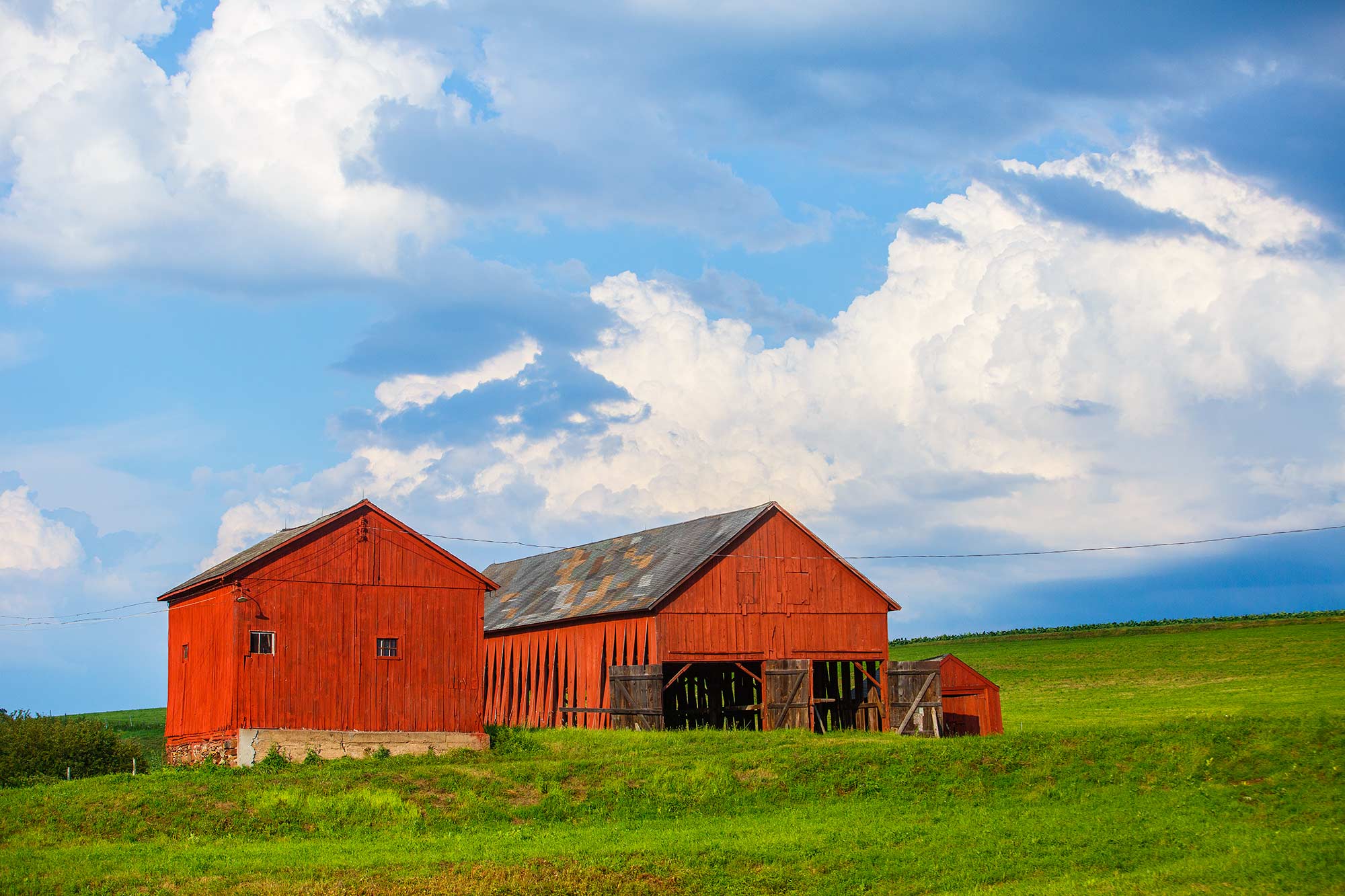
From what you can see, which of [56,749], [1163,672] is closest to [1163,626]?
[1163,672]

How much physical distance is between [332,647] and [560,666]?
42.4 ft

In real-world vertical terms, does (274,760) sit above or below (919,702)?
below

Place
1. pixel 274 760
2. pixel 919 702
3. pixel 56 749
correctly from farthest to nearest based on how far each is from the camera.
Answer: pixel 919 702, pixel 56 749, pixel 274 760

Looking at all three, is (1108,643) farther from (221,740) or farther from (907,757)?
(221,740)

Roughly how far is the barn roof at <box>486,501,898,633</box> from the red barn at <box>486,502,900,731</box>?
0.09 meters

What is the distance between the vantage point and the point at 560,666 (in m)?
49.0

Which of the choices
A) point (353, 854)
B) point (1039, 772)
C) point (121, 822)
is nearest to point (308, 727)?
point (121, 822)

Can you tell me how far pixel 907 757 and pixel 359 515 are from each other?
16.9 m

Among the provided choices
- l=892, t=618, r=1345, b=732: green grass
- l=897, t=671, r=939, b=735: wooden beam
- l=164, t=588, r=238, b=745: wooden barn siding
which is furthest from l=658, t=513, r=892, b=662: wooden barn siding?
l=164, t=588, r=238, b=745: wooden barn siding

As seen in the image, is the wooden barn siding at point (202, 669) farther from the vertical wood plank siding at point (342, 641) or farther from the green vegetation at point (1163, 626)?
the green vegetation at point (1163, 626)

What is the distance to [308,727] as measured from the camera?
120ft

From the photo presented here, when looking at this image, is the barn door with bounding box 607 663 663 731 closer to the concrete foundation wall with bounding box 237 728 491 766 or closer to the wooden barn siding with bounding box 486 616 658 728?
the wooden barn siding with bounding box 486 616 658 728

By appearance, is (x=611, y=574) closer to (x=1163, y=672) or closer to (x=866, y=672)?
(x=866, y=672)

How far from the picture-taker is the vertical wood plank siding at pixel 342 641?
36.4m
